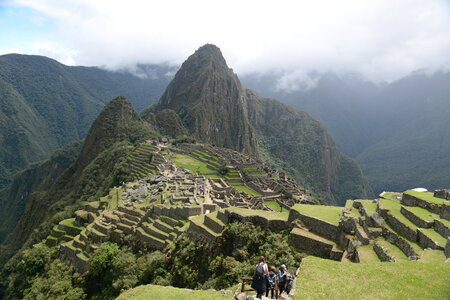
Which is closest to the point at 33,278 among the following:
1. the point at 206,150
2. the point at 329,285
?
the point at 329,285

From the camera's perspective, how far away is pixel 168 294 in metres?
12.6

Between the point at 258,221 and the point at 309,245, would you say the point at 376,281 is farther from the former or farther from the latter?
the point at 258,221

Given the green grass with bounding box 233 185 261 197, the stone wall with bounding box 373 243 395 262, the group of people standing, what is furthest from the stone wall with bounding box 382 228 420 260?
the green grass with bounding box 233 185 261 197

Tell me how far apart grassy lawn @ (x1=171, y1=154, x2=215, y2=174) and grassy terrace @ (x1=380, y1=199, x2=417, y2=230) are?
181ft

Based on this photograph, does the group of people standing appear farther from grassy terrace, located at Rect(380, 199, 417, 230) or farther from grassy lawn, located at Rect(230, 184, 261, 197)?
grassy lawn, located at Rect(230, 184, 261, 197)

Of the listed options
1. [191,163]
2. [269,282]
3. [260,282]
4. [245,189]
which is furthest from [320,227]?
[191,163]

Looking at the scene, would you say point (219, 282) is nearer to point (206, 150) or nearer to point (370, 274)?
point (370, 274)

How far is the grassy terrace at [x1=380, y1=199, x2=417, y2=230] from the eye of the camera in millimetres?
13289

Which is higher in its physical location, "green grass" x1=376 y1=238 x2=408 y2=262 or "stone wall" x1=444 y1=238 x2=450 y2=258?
"stone wall" x1=444 y1=238 x2=450 y2=258

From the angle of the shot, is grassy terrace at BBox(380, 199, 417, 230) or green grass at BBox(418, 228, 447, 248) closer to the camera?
green grass at BBox(418, 228, 447, 248)

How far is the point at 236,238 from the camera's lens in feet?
57.7

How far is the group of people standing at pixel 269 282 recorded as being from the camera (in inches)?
364

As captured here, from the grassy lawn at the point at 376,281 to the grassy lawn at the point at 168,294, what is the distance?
3.06 m

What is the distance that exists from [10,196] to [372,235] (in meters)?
178
